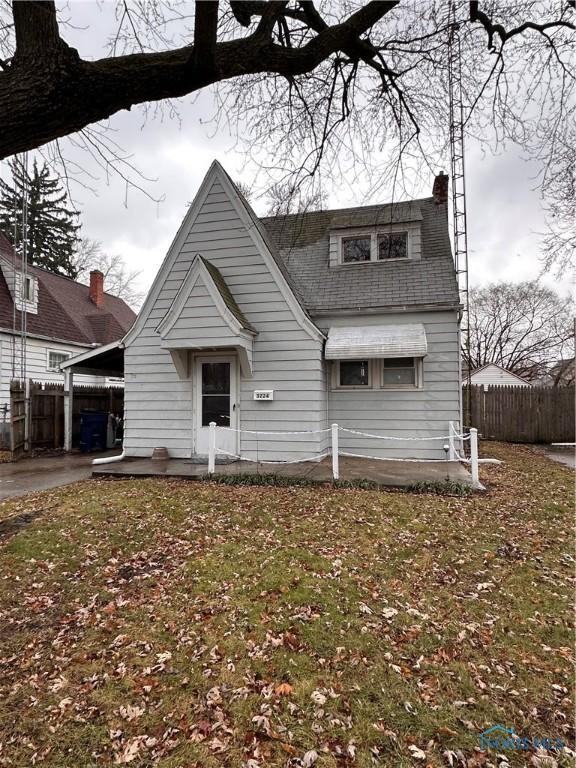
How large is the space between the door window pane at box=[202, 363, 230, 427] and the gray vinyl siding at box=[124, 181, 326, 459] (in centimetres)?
39

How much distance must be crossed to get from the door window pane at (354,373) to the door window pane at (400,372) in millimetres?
531

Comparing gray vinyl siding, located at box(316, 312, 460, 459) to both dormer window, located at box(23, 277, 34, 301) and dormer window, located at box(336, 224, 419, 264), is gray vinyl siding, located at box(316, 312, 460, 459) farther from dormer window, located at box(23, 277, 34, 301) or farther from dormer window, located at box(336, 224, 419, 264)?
dormer window, located at box(23, 277, 34, 301)

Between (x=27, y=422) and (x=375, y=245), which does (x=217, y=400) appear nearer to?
(x=375, y=245)

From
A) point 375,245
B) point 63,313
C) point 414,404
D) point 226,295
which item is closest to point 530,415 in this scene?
point 414,404

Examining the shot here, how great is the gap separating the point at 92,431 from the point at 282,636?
12.1m

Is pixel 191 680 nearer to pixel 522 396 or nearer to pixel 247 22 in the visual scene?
pixel 247 22

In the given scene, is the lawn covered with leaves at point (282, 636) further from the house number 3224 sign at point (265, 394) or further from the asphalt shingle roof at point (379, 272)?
the asphalt shingle roof at point (379, 272)

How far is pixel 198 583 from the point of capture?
4.33m

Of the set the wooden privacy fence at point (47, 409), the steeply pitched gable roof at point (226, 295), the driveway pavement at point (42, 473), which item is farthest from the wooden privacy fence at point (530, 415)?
the wooden privacy fence at point (47, 409)

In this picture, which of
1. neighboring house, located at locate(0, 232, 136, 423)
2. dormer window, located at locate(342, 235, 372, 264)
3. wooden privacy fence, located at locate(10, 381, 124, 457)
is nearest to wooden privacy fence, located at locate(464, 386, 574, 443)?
dormer window, located at locate(342, 235, 372, 264)

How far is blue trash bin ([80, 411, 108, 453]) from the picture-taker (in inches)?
535

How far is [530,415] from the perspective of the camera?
54.3ft

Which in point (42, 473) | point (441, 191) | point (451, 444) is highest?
point (441, 191)

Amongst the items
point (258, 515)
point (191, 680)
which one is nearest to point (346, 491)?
point (258, 515)
